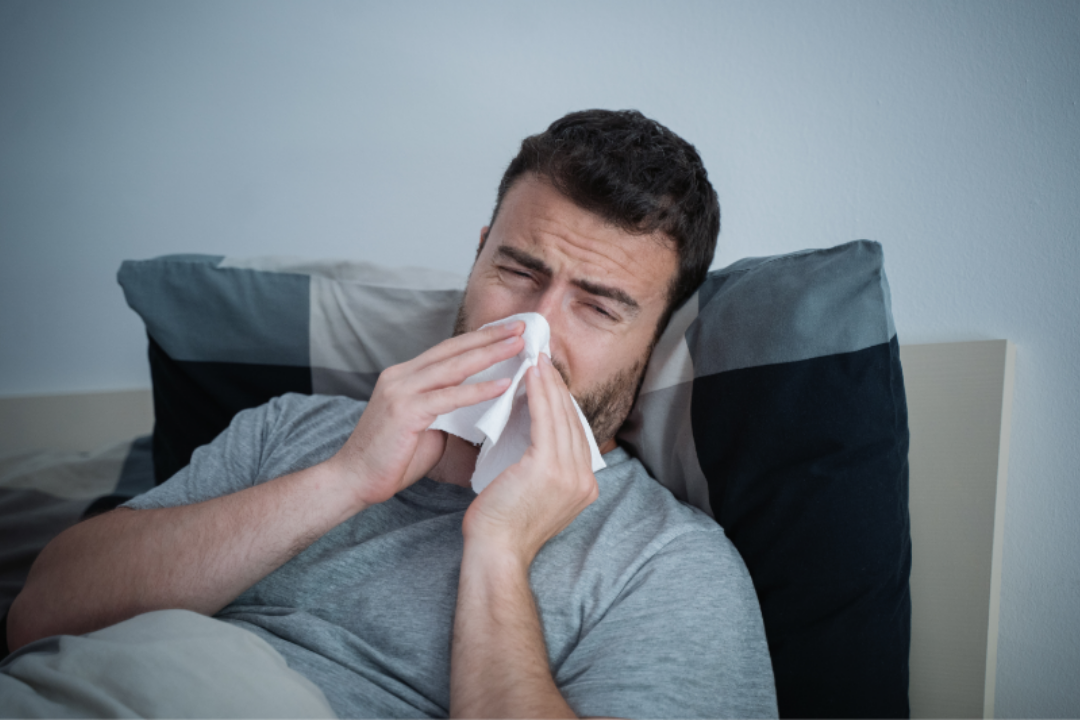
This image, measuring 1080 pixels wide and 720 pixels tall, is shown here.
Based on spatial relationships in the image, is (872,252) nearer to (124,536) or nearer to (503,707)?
(503,707)

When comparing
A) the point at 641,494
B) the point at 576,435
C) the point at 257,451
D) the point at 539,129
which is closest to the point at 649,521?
the point at 641,494

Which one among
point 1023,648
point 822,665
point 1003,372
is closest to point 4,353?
point 822,665

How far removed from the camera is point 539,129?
1453 millimetres

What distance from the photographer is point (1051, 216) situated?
2.99ft

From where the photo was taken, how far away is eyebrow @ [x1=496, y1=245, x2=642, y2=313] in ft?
3.20

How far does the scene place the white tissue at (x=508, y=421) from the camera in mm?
860

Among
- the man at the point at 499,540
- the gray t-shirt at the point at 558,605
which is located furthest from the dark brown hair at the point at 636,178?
the gray t-shirt at the point at 558,605

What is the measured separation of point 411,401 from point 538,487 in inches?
8.3

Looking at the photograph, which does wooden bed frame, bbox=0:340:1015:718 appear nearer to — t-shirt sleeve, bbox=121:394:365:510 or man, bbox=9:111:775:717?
man, bbox=9:111:775:717

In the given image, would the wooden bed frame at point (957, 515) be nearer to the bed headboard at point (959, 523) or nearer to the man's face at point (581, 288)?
the bed headboard at point (959, 523)

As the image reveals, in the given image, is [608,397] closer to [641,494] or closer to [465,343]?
[641,494]

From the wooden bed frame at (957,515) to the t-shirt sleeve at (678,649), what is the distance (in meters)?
0.33

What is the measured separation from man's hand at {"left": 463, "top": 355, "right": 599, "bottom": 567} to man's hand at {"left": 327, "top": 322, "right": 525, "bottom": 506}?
0.07 metres

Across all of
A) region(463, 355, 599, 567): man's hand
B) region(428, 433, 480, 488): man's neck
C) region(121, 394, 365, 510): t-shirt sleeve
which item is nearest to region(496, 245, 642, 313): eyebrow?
region(463, 355, 599, 567): man's hand
